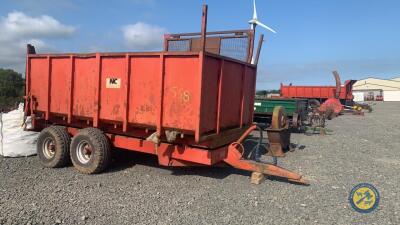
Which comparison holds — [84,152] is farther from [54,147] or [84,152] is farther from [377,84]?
[377,84]

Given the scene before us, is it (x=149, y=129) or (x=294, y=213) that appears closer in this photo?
(x=294, y=213)

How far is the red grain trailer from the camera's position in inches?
234

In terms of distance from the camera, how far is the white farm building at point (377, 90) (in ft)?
280

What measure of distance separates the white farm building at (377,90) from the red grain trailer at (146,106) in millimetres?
80712

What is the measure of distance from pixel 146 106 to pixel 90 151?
1.59 m

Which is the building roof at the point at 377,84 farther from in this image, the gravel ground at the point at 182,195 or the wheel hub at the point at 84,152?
the wheel hub at the point at 84,152

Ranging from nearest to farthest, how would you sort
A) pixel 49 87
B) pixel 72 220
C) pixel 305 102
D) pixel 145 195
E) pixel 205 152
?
pixel 72 220 < pixel 145 195 < pixel 205 152 < pixel 49 87 < pixel 305 102

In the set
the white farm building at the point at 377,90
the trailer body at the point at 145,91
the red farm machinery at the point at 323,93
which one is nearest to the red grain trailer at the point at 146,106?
the trailer body at the point at 145,91

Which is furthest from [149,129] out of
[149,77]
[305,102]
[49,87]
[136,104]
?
[305,102]

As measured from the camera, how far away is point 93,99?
276 inches

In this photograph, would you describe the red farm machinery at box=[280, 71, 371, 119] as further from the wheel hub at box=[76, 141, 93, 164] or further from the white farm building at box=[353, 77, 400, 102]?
the white farm building at box=[353, 77, 400, 102]

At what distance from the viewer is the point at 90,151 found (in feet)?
22.9

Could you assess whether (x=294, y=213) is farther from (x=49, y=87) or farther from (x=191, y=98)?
(x=49, y=87)

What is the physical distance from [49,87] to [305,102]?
11.2 metres
